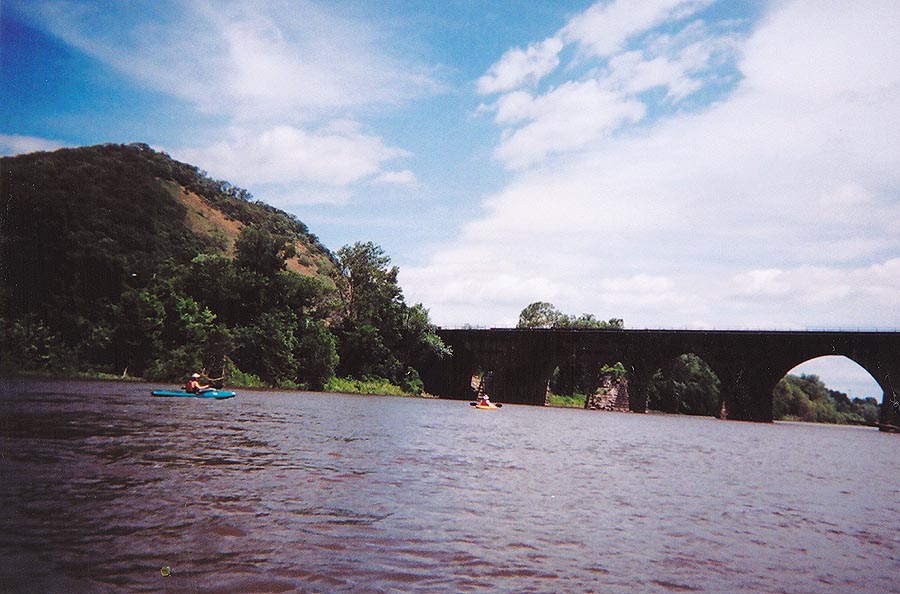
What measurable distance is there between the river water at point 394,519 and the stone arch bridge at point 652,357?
33.1m

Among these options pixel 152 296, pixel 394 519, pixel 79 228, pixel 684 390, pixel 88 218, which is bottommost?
pixel 394 519

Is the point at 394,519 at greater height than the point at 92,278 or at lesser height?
lesser

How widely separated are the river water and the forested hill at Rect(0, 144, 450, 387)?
24.7 m

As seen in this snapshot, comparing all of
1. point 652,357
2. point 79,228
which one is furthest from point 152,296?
point 652,357

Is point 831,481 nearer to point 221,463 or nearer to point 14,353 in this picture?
point 221,463

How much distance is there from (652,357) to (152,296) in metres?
38.8

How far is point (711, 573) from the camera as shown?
6.57 meters

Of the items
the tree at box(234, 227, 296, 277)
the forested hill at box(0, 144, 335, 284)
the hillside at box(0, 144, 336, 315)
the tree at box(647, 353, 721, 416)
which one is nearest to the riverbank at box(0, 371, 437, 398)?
the hillside at box(0, 144, 336, 315)

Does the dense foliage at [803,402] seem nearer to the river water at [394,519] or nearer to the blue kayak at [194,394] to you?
the blue kayak at [194,394]

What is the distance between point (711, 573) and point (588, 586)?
1.65m

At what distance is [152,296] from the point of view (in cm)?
4231

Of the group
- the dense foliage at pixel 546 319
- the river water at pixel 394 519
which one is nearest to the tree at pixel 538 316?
the dense foliage at pixel 546 319

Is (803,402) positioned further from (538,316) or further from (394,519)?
(394,519)

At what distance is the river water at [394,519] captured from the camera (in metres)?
5.58
